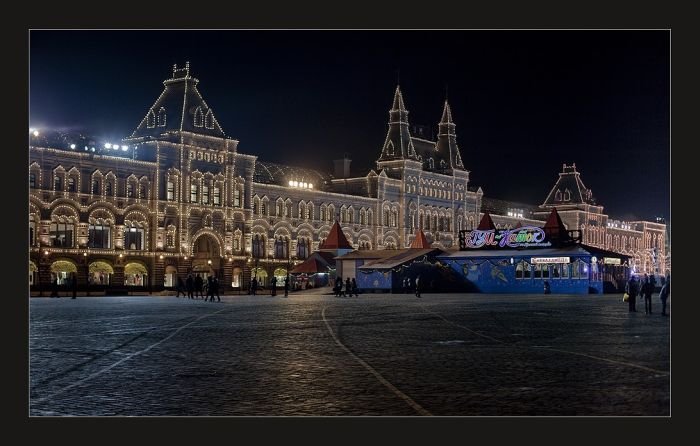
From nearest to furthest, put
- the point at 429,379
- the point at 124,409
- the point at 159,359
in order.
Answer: the point at 124,409
the point at 429,379
the point at 159,359

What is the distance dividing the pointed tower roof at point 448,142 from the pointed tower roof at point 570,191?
68.9ft

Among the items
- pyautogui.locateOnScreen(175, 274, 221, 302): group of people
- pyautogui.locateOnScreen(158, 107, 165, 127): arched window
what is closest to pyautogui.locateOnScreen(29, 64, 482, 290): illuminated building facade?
pyautogui.locateOnScreen(158, 107, 165, 127): arched window

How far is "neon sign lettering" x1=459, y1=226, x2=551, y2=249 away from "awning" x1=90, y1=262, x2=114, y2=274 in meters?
26.5

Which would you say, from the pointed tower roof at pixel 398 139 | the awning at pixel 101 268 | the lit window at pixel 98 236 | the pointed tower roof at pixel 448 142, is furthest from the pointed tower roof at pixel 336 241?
the pointed tower roof at pixel 448 142

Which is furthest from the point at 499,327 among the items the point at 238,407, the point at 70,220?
the point at 70,220

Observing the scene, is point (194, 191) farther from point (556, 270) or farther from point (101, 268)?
point (556, 270)

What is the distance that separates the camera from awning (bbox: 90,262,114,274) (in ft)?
248

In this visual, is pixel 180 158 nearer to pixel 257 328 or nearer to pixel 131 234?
pixel 131 234

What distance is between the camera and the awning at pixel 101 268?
248ft

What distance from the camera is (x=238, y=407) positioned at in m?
13.0

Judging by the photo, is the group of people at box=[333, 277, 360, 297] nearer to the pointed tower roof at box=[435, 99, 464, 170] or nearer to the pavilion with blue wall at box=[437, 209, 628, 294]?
the pavilion with blue wall at box=[437, 209, 628, 294]

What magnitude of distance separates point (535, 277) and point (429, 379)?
2285 inches

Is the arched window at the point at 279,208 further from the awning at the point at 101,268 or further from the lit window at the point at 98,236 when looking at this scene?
the awning at the point at 101,268

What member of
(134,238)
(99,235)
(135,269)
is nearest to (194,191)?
(134,238)
